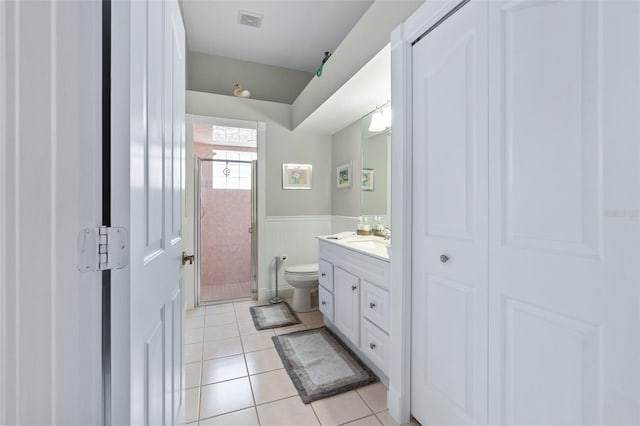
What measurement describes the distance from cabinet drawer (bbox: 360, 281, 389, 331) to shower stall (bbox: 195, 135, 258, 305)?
6.03ft

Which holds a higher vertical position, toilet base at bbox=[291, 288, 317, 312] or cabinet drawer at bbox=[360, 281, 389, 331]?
cabinet drawer at bbox=[360, 281, 389, 331]

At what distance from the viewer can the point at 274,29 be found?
9.43ft

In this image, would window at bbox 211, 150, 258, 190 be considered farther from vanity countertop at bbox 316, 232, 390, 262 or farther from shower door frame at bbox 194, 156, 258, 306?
vanity countertop at bbox 316, 232, 390, 262

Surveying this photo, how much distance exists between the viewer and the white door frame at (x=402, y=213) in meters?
1.40

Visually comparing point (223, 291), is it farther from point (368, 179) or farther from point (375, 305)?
point (375, 305)

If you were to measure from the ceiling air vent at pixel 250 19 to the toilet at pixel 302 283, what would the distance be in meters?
2.50

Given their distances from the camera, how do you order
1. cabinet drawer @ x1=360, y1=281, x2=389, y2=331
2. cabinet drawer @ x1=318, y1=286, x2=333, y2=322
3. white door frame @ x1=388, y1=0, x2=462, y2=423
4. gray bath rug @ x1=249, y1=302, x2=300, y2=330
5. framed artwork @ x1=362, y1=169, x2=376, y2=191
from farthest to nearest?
framed artwork @ x1=362, y1=169, x2=376, y2=191, gray bath rug @ x1=249, y1=302, x2=300, y2=330, cabinet drawer @ x1=318, y1=286, x2=333, y2=322, cabinet drawer @ x1=360, y1=281, x2=389, y2=331, white door frame @ x1=388, y1=0, x2=462, y2=423

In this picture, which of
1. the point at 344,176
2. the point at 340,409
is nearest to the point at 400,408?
the point at 340,409

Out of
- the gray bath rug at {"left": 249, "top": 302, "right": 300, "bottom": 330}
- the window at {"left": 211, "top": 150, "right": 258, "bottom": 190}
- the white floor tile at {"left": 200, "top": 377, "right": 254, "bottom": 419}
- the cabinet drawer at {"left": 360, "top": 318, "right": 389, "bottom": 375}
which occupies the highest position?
the window at {"left": 211, "top": 150, "right": 258, "bottom": 190}

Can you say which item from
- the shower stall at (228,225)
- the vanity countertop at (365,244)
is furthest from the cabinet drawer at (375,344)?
the shower stall at (228,225)

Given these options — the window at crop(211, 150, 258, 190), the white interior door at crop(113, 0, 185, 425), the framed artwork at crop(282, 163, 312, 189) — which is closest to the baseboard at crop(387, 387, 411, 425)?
the white interior door at crop(113, 0, 185, 425)

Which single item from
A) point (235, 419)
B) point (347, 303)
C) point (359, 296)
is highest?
point (359, 296)

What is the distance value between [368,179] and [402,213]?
140cm

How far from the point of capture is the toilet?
111 inches
